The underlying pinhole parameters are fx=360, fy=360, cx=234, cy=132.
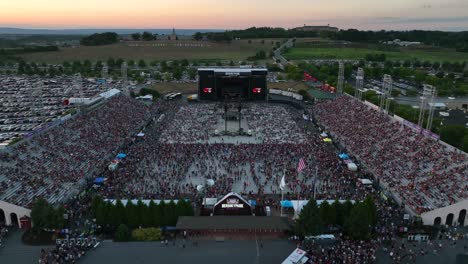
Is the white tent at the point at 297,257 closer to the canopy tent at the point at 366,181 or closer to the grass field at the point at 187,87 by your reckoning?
the canopy tent at the point at 366,181

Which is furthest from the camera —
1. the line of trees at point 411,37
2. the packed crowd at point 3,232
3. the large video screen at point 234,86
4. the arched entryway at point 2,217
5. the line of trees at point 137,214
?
the line of trees at point 411,37

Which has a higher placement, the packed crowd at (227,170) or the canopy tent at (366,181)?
the canopy tent at (366,181)

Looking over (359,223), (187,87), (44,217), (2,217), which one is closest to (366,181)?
(359,223)

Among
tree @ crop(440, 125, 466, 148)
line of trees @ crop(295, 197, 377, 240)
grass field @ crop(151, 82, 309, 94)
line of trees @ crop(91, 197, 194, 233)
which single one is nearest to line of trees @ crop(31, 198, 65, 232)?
line of trees @ crop(91, 197, 194, 233)

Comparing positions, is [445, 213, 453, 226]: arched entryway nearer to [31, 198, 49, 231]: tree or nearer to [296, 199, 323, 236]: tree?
[296, 199, 323, 236]: tree

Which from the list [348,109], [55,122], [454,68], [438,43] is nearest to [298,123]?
[348,109]

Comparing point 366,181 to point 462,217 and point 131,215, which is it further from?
point 131,215

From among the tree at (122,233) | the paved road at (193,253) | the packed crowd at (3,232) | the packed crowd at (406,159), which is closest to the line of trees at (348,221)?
the paved road at (193,253)
